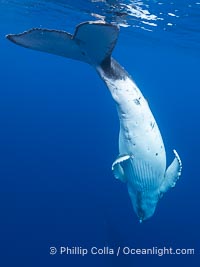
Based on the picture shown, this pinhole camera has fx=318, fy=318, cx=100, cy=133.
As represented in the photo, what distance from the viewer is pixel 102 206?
14.5 metres

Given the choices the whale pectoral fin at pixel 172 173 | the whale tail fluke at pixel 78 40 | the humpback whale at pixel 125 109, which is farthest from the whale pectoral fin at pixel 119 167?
the whale tail fluke at pixel 78 40

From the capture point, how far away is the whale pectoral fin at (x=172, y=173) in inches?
247

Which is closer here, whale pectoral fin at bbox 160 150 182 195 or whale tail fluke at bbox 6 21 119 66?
whale tail fluke at bbox 6 21 119 66

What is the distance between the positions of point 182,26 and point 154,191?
53.3 ft

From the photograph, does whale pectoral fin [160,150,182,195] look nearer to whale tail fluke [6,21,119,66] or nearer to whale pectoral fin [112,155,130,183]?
whale pectoral fin [112,155,130,183]

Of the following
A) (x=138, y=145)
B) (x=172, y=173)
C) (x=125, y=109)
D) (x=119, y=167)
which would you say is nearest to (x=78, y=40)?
(x=125, y=109)

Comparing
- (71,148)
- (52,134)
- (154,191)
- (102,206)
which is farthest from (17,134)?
(154,191)

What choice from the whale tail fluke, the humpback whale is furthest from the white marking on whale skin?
the whale tail fluke

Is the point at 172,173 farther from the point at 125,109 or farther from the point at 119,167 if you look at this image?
the point at 125,109

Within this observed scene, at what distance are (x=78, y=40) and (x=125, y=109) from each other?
1.48 m

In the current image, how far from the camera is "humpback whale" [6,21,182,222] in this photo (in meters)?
4.35

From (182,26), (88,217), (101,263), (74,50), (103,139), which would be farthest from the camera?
(103,139)

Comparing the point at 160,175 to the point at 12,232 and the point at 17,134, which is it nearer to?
the point at 12,232

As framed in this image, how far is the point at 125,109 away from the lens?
5363 millimetres
